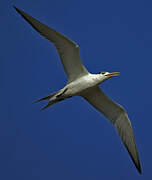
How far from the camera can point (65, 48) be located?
28.9ft

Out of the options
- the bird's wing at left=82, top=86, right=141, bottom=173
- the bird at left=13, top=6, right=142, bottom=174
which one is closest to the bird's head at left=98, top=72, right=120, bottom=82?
the bird at left=13, top=6, right=142, bottom=174

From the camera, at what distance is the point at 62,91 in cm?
906

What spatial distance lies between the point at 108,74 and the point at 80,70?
32.2 inches

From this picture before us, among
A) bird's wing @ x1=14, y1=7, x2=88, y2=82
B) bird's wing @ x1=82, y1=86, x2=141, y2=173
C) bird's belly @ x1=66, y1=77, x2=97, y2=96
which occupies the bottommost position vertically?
bird's wing @ x1=82, y1=86, x2=141, y2=173

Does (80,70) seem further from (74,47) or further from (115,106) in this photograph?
(115,106)

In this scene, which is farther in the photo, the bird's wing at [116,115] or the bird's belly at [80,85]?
the bird's wing at [116,115]

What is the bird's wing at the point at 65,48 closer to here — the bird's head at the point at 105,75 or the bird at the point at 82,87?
the bird at the point at 82,87

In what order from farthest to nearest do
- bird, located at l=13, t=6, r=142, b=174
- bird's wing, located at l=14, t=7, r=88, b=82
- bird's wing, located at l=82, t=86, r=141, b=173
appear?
bird's wing, located at l=82, t=86, r=141, b=173 → bird, located at l=13, t=6, r=142, b=174 → bird's wing, located at l=14, t=7, r=88, b=82

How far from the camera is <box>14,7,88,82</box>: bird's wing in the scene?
837cm

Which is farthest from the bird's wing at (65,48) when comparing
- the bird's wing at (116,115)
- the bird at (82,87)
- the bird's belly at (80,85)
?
the bird's wing at (116,115)

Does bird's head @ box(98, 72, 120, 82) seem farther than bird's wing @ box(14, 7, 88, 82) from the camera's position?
Yes

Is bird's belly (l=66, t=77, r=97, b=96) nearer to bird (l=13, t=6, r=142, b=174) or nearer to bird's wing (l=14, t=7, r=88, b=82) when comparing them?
bird (l=13, t=6, r=142, b=174)

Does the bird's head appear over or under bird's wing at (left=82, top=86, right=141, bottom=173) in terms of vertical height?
over

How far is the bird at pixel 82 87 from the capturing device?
8547 millimetres
